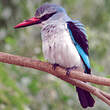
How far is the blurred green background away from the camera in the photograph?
11.0 ft

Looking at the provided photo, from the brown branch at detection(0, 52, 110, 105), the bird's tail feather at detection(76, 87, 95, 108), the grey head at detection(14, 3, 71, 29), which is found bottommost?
the bird's tail feather at detection(76, 87, 95, 108)

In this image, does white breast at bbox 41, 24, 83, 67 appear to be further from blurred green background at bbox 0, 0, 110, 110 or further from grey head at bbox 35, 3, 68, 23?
blurred green background at bbox 0, 0, 110, 110

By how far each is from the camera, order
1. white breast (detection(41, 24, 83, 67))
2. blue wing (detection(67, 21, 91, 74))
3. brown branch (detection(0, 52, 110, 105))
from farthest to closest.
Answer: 1. blue wing (detection(67, 21, 91, 74))
2. white breast (detection(41, 24, 83, 67))
3. brown branch (detection(0, 52, 110, 105))

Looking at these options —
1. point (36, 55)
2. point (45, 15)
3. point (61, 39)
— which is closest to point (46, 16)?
point (45, 15)

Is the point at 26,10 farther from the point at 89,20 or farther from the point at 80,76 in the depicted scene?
the point at 80,76

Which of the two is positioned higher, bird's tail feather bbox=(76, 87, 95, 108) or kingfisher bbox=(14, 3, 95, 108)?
kingfisher bbox=(14, 3, 95, 108)

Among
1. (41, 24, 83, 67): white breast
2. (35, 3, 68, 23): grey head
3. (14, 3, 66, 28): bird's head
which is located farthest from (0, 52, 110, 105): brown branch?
(35, 3, 68, 23): grey head

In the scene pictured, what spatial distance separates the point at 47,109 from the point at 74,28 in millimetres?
1356

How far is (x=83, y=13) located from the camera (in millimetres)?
6008

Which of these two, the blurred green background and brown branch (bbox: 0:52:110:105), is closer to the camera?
brown branch (bbox: 0:52:110:105)

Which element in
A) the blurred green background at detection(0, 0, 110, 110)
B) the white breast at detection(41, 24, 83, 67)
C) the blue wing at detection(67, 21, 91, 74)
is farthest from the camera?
the blurred green background at detection(0, 0, 110, 110)

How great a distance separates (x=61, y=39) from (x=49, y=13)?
0.35 metres

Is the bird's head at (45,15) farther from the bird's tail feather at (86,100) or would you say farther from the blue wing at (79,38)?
the bird's tail feather at (86,100)

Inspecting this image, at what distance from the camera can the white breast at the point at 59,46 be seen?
10.0ft
